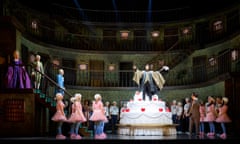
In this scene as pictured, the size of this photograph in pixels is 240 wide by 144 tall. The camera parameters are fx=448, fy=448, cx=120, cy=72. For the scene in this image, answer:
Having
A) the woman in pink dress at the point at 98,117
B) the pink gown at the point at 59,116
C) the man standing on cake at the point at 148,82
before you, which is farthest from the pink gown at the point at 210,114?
the pink gown at the point at 59,116

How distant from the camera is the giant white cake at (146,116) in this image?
60.1 ft

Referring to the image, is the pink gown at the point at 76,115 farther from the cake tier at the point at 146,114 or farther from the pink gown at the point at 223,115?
the pink gown at the point at 223,115

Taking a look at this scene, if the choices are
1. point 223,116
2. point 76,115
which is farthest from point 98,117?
point 223,116

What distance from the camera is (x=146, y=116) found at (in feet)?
60.8

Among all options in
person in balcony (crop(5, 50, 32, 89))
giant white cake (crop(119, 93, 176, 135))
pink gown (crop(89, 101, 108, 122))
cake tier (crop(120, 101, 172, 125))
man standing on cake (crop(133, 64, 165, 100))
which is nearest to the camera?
pink gown (crop(89, 101, 108, 122))

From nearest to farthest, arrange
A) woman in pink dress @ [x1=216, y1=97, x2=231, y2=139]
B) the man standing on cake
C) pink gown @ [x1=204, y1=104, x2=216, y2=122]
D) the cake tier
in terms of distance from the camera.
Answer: woman in pink dress @ [x1=216, y1=97, x2=231, y2=139] → pink gown @ [x1=204, y1=104, x2=216, y2=122] → the cake tier → the man standing on cake

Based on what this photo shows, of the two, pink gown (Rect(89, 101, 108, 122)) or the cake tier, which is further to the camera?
the cake tier

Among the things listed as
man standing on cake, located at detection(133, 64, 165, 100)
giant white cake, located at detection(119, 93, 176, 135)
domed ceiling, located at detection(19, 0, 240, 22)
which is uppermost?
Result: domed ceiling, located at detection(19, 0, 240, 22)

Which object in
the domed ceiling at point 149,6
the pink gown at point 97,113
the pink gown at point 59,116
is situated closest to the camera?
the pink gown at point 59,116

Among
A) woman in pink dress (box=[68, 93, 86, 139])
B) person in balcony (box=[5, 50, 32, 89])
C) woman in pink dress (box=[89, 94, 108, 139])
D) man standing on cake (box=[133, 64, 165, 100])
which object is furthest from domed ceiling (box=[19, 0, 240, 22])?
woman in pink dress (box=[68, 93, 86, 139])

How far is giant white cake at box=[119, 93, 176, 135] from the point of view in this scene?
60.1 ft

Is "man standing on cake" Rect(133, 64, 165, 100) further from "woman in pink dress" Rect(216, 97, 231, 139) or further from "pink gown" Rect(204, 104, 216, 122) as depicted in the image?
"woman in pink dress" Rect(216, 97, 231, 139)

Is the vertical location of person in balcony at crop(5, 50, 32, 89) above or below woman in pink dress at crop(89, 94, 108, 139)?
above
